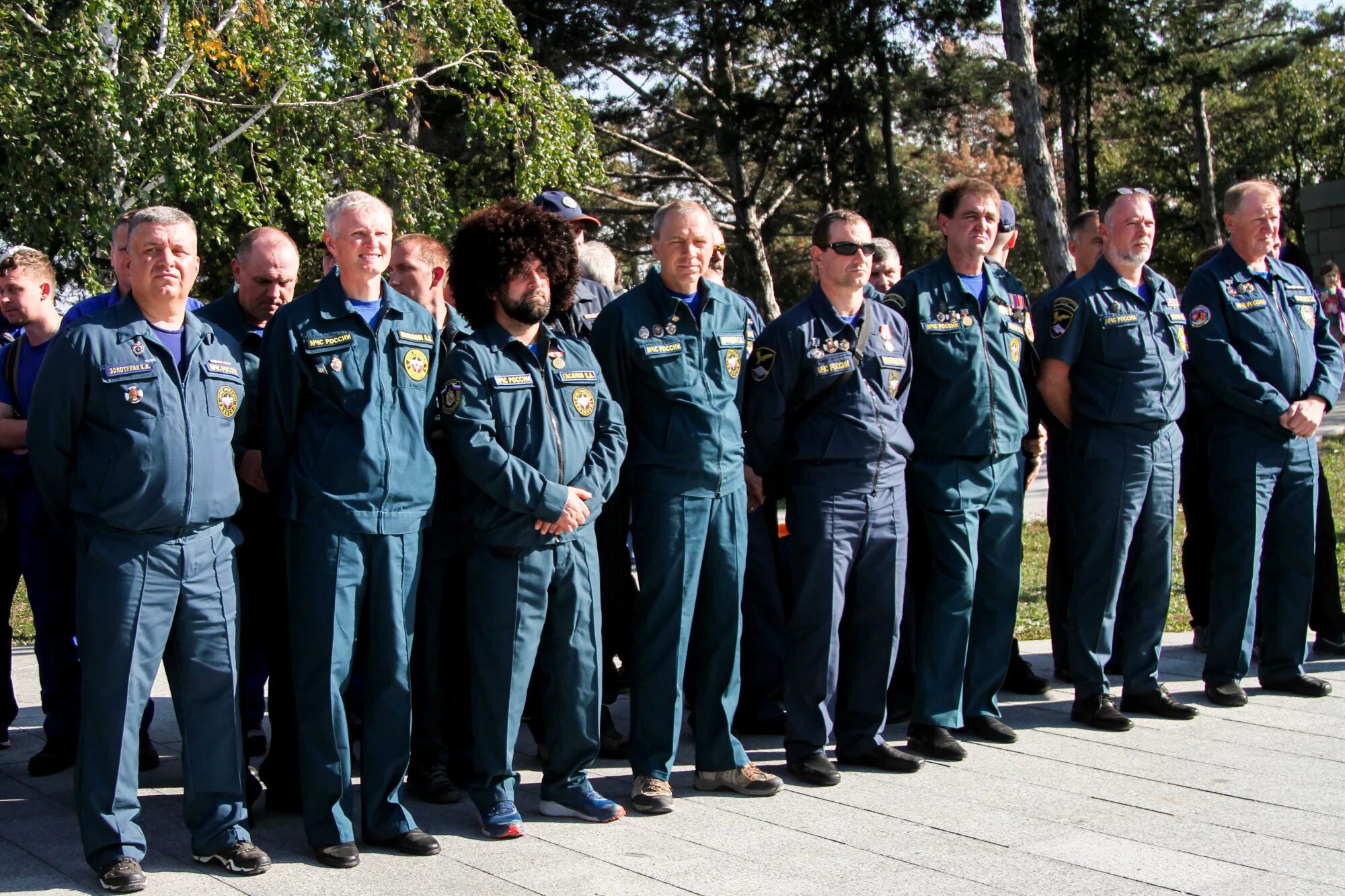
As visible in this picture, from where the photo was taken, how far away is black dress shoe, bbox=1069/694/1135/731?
5.62 meters

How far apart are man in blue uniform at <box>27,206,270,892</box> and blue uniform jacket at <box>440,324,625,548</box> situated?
0.77 metres

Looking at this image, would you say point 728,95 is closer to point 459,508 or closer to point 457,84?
point 457,84

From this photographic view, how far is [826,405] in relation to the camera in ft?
16.8

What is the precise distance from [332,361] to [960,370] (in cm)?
248

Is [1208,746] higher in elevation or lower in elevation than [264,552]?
lower

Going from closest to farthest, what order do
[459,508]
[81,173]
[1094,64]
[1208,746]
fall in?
[459,508] < [1208,746] < [81,173] < [1094,64]

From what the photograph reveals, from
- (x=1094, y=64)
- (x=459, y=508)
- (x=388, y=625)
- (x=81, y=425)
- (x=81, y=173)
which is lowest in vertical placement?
(x=388, y=625)

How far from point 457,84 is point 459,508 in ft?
48.9

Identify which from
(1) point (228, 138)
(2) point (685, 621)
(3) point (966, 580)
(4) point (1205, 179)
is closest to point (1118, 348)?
(3) point (966, 580)

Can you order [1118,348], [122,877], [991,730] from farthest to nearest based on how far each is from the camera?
[1118,348] < [991,730] < [122,877]

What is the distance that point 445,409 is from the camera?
449 cm

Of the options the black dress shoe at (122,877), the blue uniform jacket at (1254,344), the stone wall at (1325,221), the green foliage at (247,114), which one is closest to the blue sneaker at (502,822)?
the black dress shoe at (122,877)

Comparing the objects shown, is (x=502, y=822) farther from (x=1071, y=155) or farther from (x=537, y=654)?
(x=1071, y=155)

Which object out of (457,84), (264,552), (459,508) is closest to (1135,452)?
(459,508)
